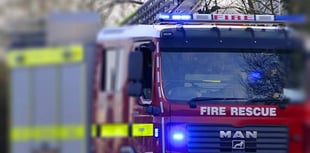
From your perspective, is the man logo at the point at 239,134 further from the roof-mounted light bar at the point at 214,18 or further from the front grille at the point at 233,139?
the roof-mounted light bar at the point at 214,18

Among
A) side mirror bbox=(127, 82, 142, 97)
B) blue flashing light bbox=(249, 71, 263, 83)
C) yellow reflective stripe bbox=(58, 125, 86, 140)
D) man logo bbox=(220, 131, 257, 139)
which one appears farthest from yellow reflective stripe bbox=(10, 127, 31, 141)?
blue flashing light bbox=(249, 71, 263, 83)

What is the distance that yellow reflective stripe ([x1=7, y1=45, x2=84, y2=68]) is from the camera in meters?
6.96

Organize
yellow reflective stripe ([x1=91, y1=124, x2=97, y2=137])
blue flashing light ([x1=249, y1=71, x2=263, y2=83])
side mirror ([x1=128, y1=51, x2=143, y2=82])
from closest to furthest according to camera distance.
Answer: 1. yellow reflective stripe ([x1=91, y1=124, x2=97, y2=137])
2. side mirror ([x1=128, y1=51, x2=143, y2=82])
3. blue flashing light ([x1=249, y1=71, x2=263, y2=83])

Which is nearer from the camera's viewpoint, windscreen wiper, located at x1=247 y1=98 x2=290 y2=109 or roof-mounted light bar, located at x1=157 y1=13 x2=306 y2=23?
windscreen wiper, located at x1=247 y1=98 x2=290 y2=109

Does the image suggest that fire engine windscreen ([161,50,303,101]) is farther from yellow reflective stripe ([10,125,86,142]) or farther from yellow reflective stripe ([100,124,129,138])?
yellow reflective stripe ([10,125,86,142])

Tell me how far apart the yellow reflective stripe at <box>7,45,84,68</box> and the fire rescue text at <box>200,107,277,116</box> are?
11.4 ft

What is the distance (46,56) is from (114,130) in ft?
3.13

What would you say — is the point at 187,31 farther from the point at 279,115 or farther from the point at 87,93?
the point at 87,93

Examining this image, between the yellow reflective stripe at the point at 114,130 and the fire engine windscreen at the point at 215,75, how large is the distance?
9.55ft

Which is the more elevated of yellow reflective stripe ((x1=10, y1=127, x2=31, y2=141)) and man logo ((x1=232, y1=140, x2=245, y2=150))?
yellow reflective stripe ((x1=10, y1=127, x2=31, y2=141))

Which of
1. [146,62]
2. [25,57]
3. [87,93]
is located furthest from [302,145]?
[146,62]

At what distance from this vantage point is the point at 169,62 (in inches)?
400

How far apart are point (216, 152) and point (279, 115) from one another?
1005 mm

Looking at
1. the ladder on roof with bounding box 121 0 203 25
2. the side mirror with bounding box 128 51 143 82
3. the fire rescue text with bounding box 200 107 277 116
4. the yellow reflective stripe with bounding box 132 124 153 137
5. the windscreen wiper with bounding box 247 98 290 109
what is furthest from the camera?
the ladder on roof with bounding box 121 0 203 25
